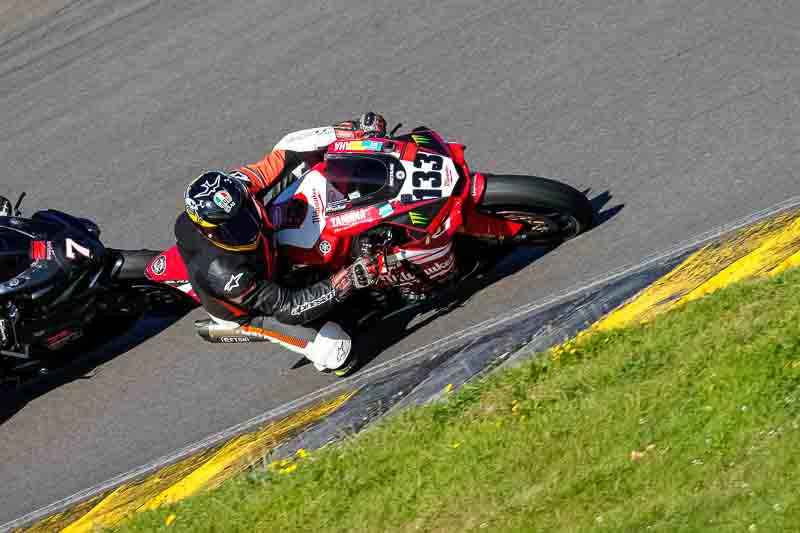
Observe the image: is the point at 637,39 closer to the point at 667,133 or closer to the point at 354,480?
the point at 667,133

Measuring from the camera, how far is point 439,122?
991 cm

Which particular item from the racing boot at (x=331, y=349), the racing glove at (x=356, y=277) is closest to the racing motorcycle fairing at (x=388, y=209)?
the racing glove at (x=356, y=277)

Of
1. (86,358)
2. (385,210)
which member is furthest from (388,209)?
(86,358)

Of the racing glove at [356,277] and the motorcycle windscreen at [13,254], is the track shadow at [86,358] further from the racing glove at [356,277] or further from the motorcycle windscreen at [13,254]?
the racing glove at [356,277]

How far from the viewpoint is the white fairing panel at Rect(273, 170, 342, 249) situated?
7441 millimetres

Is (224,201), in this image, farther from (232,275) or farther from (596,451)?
(596,451)

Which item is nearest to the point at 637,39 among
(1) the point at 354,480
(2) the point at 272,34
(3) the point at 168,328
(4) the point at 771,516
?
(2) the point at 272,34

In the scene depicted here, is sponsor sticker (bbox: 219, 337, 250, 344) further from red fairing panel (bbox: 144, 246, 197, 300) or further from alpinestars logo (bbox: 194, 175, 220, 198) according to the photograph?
alpinestars logo (bbox: 194, 175, 220, 198)

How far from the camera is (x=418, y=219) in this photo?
725 cm

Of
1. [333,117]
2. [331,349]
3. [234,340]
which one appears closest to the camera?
[331,349]

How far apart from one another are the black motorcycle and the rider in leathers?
3.16ft

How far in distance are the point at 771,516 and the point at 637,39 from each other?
6149 mm

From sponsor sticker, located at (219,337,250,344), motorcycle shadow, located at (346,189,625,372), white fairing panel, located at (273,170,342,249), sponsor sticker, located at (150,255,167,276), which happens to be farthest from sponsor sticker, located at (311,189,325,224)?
sponsor sticker, located at (150,255,167,276)

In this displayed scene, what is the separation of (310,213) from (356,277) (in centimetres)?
61
